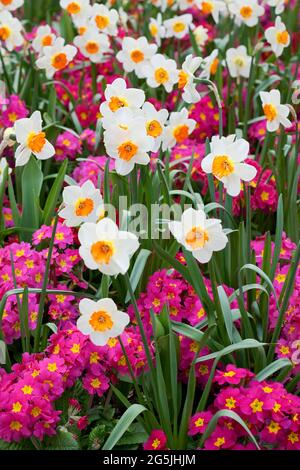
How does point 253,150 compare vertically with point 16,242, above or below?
above

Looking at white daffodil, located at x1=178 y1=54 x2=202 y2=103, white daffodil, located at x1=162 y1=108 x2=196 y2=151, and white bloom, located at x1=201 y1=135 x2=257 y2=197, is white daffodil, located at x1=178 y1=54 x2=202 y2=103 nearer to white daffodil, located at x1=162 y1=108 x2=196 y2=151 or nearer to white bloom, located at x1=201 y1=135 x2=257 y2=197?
white daffodil, located at x1=162 y1=108 x2=196 y2=151

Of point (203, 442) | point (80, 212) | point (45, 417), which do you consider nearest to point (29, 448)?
point (45, 417)

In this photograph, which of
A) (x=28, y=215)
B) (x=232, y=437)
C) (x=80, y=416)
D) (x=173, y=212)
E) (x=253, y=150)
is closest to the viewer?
(x=232, y=437)

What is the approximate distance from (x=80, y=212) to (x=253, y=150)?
1.67 meters

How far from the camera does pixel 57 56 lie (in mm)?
2854

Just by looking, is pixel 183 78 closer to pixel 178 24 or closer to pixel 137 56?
pixel 137 56

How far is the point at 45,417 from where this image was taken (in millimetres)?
1810

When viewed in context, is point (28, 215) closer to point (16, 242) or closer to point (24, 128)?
point (16, 242)

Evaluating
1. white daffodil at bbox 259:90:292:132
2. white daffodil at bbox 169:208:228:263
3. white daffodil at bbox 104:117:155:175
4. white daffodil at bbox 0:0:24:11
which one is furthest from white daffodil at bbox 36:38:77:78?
white daffodil at bbox 169:208:228:263

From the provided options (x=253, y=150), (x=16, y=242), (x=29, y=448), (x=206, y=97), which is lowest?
(x=29, y=448)

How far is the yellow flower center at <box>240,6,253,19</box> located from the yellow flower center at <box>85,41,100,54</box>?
2.08 ft

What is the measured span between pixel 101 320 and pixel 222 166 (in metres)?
0.51

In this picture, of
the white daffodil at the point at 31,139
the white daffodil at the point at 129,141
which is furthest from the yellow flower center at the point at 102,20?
the white daffodil at the point at 129,141

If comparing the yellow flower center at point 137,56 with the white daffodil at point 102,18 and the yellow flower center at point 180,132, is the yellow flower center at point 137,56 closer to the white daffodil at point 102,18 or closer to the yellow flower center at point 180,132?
the white daffodil at point 102,18
